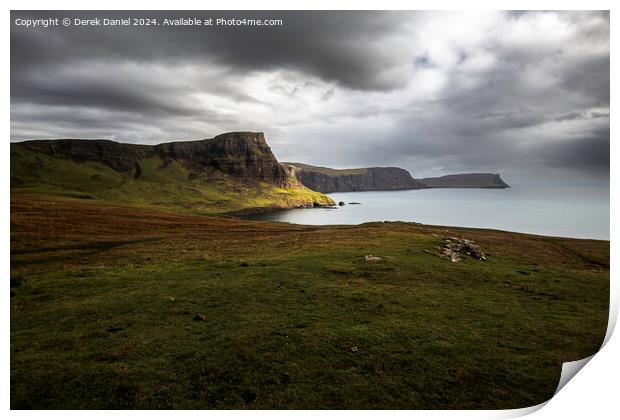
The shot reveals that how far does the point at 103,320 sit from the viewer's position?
43.4 ft

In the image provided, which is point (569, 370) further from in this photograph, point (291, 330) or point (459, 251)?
point (459, 251)

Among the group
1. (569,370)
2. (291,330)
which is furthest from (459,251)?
(291,330)

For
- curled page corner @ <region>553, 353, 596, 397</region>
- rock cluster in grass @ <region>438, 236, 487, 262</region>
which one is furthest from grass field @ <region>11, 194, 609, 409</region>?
rock cluster in grass @ <region>438, 236, 487, 262</region>

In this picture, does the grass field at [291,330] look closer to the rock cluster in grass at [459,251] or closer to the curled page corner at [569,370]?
the curled page corner at [569,370]

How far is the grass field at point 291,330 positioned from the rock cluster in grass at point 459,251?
241cm

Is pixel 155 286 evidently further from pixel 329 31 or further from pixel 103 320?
pixel 329 31

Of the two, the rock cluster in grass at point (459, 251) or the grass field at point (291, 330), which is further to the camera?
the rock cluster in grass at point (459, 251)

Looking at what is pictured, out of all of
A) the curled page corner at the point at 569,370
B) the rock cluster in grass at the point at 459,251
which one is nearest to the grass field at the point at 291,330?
the curled page corner at the point at 569,370

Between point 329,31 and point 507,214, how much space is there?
5103cm

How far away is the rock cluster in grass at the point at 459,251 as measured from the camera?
27.6 meters

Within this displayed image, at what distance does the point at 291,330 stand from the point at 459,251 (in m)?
21.9

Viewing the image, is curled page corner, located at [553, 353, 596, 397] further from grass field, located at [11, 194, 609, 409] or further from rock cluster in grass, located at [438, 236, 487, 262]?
rock cluster in grass, located at [438, 236, 487, 262]
